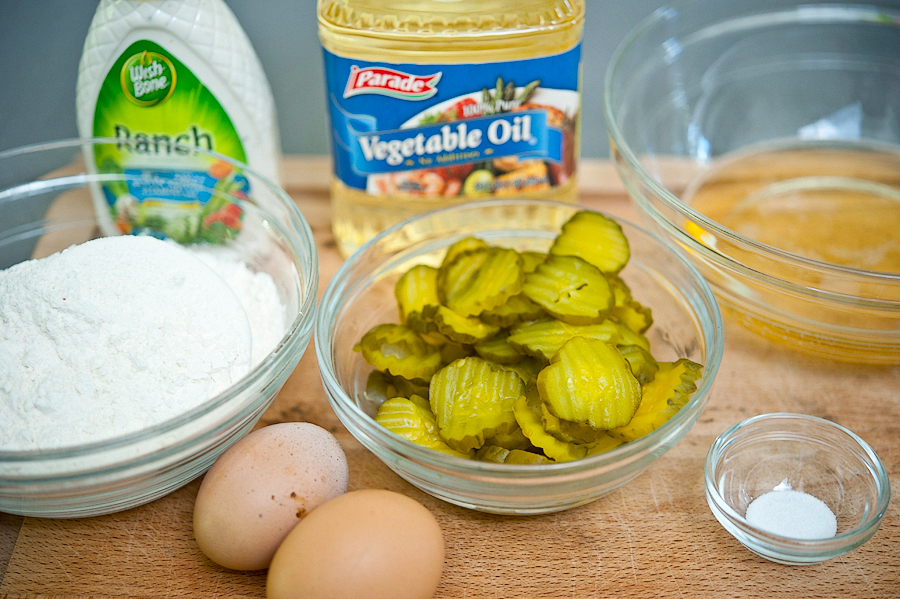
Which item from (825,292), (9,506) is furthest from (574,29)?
(9,506)

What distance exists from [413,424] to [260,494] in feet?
0.53

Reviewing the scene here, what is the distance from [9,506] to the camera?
29.9 inches

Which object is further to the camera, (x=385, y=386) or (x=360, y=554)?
(x=385, y=386)

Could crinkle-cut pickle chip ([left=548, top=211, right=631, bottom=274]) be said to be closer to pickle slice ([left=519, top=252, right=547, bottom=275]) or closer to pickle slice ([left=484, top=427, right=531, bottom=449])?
pickle slice ([left=519, top=252, right=547, bottom=275])

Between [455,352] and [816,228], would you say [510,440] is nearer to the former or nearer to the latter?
[455,352]

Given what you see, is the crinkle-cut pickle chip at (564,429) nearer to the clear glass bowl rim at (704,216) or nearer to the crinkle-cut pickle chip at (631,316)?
the crinkle-cut pickle chip at (631,316)

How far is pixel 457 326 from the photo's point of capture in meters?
0.83

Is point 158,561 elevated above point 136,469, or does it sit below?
below

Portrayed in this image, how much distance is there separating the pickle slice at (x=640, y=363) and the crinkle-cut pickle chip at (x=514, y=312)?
0.10 metres

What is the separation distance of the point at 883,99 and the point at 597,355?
0.94 m

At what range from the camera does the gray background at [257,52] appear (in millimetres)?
1236

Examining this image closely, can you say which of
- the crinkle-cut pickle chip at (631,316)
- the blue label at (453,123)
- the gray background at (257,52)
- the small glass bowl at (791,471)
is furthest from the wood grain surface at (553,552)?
the gray background at (257,52)

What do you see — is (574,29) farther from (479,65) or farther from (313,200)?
(313,200)

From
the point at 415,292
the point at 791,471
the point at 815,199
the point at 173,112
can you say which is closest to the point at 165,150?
the point at 173,112
